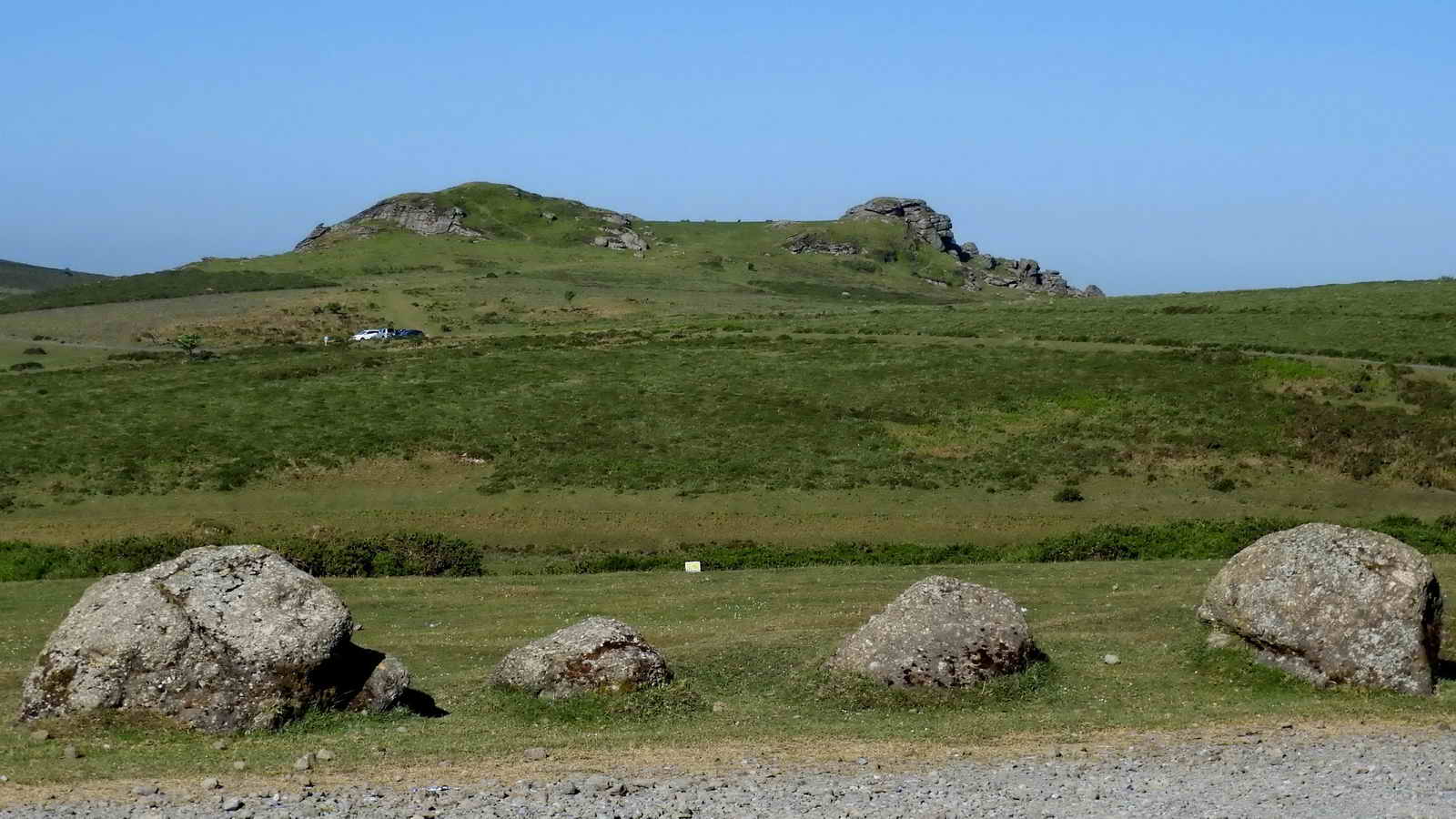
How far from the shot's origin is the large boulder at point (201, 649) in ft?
62.4

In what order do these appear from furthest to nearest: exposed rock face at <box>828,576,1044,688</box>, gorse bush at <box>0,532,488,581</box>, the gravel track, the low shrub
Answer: the low shrub → gorse bush at <box>0,532,488,581</box> → exposed rock face at <box>828,576,1044,688</box> → the gravel track

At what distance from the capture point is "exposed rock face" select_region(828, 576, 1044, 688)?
21250mm

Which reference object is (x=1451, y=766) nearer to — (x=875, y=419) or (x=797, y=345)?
(x=875, y=419)

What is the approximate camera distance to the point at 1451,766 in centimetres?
1683

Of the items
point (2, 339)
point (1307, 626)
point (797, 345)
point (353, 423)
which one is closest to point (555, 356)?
point (797, 345)

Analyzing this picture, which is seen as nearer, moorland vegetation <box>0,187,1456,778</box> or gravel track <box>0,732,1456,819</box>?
gravel track <box>0,732,1456,819</box>

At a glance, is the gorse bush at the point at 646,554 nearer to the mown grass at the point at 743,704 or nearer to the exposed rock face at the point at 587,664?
the mown grass at the point at 743,704

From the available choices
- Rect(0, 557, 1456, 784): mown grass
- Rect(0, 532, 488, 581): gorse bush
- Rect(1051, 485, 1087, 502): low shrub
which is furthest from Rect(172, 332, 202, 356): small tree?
Rect(0, 557, 1456, 784): mown grass

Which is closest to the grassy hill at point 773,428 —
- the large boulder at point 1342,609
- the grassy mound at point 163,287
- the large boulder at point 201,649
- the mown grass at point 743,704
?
the mown grass at point 743,704

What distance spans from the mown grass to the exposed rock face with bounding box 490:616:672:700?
0.95 ft

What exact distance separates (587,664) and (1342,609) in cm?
1106

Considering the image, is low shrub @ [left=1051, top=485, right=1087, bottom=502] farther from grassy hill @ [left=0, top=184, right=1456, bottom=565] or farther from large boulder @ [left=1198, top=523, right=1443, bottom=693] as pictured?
large boulder @ [left=1198, top=523, right=1443, bottom=693]

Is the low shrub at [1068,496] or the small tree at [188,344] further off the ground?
the small tree at [188,344]

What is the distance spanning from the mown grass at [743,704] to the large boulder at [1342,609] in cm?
35
